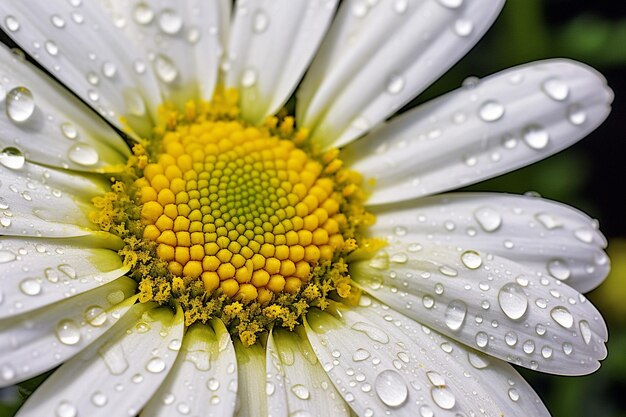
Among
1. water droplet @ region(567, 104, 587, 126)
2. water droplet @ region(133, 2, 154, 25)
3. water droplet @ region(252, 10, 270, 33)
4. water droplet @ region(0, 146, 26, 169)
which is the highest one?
water droplet @ region(133, 2, 154, 25)

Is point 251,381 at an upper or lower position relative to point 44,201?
lower

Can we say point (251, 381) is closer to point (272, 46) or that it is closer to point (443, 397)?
point (443, 397)

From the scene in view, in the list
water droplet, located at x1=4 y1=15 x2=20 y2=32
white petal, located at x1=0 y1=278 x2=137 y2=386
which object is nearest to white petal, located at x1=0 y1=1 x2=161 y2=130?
water droplet, located at x1=4 y1=15 x2=20 y2=32

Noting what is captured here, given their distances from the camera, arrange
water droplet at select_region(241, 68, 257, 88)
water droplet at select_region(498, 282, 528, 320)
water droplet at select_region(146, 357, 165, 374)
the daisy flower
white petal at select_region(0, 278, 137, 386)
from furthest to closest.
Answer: water droplet at select_region(241, 68, 257, 88) < water droplet at select_region(498, 282, 528, 320) < the daisy flower < water droplet at select_region(146, 357, 165, 374) < white petal at select_region(0, 278, 137, 386)

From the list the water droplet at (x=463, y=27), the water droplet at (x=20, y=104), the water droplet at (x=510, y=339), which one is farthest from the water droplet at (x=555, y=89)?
the water droplet at (x=20, y=104)

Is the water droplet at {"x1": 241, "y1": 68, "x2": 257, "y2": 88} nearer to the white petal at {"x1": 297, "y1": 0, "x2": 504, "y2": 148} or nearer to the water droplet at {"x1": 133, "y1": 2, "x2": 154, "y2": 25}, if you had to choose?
the white petal at {"x1": 297, "y1": 0, "x2": 504, "y2": 148}

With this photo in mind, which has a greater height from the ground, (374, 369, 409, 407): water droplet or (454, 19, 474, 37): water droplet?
(454, 19, 474, 37): water droplet

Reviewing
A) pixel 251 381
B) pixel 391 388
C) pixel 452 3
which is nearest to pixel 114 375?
pixel 251 381
